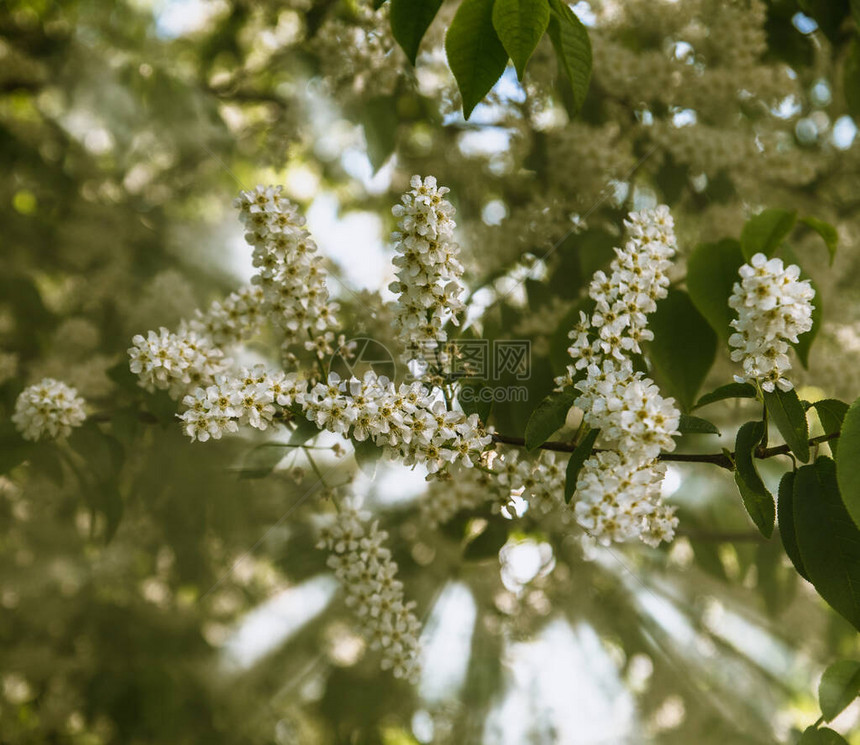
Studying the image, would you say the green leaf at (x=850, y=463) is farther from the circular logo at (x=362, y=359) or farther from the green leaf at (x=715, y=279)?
the circular logo at (x=362, y=359)

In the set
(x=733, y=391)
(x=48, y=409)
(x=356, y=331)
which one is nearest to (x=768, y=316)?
(x=733, y=391)

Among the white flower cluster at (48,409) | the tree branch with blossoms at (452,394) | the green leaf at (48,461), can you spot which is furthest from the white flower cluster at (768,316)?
the green leaf at (48,461)

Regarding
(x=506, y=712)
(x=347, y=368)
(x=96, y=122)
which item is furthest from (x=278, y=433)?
(x=96, y=122)

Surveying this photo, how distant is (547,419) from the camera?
531 mm

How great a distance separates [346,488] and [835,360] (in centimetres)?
68

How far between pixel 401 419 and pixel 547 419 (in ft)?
0.35

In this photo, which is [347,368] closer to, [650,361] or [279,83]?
[650,361]

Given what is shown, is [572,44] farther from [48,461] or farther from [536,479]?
[48,461]

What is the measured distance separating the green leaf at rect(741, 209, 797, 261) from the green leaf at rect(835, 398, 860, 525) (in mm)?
255

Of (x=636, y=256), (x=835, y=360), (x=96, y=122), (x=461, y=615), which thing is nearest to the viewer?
(x=636, y=256)

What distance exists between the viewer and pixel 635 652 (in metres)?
1.19

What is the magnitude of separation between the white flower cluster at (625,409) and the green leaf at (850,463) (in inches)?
4.2

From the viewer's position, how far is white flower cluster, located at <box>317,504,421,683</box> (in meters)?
0.65

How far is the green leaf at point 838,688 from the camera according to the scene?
57 cm
